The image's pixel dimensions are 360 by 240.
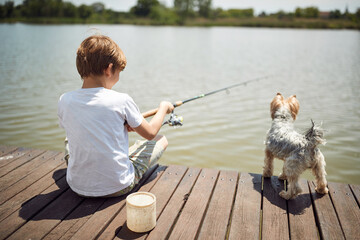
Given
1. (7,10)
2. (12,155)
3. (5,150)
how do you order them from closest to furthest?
(12,155) < (5,150) < (7,10)

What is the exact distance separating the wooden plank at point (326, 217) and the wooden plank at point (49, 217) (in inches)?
96.0

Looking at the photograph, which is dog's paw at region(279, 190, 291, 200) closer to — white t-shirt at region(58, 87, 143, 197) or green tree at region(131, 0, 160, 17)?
white t-shirt at region(58, 87, 143, 197)

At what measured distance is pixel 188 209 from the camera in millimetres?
2990

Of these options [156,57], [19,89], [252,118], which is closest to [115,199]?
[252,118]

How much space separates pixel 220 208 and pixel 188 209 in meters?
0.34

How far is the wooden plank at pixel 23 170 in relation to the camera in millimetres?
3432

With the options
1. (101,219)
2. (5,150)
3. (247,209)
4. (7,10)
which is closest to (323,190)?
(247,209)

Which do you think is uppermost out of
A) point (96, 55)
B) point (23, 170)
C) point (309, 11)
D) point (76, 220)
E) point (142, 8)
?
point (142, 8)

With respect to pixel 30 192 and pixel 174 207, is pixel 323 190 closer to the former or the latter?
pixel 174 207

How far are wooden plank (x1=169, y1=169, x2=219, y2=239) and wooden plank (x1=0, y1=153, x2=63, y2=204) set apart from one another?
1.88 metres

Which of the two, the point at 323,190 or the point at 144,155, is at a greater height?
the point at 144,155

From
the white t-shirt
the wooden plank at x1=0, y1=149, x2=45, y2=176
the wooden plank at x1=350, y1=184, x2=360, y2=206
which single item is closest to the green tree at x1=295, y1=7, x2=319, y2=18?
the wooden plank at x1=350, y1=184, x2=360, y2=206

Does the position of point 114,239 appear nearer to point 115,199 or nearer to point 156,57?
point 115,199

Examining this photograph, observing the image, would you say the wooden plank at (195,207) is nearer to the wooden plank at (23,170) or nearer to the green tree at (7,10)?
the wooden plank at (23,170)
